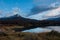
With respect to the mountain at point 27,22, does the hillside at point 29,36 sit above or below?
below

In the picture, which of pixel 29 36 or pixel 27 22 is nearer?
pixel 29 36

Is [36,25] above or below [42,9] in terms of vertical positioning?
below

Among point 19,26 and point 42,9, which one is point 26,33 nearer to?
point 19,26

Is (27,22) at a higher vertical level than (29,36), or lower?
higher

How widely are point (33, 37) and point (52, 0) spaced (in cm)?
99

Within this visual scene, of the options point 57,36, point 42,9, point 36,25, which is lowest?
point 57,36

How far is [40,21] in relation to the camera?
3914mm

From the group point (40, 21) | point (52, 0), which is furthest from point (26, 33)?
point (52, 0)

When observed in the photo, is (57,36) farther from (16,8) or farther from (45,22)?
(16,8)

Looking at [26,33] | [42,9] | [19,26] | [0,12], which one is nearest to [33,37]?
[26,33]

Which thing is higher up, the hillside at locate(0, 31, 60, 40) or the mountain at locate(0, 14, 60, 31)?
the mountain at locate(0, 14, 60, 31)

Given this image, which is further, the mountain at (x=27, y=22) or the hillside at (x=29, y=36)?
the mountain at (x=27, y=22)

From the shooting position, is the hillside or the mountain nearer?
the hillside

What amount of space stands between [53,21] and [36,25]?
16.1 inches
